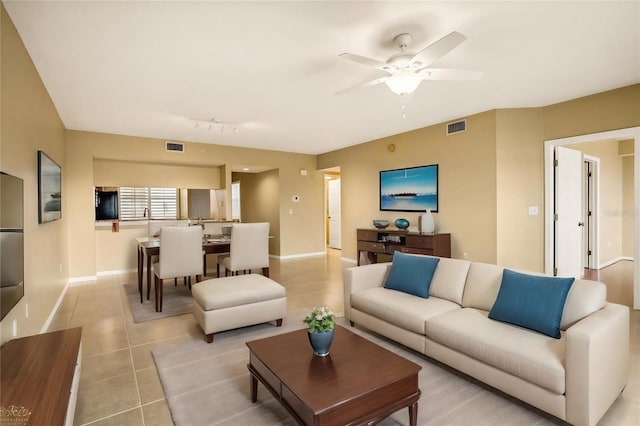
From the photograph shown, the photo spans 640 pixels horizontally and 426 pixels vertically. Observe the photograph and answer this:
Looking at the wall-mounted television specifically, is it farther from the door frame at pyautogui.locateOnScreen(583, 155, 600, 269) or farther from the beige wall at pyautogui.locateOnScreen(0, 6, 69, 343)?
the door frame at pyautogui.locateOnScreen(583, 155, 600, 269)

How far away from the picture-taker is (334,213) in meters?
9.77

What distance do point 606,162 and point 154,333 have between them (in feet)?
27.3

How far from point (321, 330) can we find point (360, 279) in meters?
1.48

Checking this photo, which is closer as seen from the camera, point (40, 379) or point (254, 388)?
point (40, 379)

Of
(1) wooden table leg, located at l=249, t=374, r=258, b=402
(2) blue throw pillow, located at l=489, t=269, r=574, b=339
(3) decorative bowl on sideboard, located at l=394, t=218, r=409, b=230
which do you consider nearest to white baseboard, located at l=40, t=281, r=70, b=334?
(1) wooden table leg, located at l=249, t=374, r=258, b=402

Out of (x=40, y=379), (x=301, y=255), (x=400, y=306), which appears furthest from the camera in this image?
(x=301, y=255)

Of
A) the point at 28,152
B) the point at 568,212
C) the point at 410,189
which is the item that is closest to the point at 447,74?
the point at 410,189

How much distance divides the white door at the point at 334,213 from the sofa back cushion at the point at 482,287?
679 cm

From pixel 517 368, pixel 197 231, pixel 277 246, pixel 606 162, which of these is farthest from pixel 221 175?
pixel 606 162

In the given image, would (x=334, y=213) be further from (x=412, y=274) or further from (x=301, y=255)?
(x=412, y=274)

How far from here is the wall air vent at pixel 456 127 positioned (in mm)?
5024

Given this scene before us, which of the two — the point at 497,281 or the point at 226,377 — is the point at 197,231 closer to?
the point at 226,377

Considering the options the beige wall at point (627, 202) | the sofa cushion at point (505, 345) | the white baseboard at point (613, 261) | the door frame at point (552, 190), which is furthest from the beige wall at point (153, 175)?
the beige wall at point (627, 202)

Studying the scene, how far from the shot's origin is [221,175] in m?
7.37
